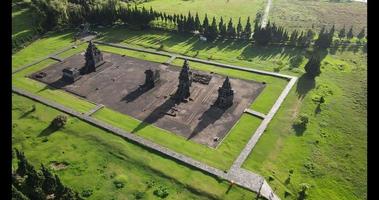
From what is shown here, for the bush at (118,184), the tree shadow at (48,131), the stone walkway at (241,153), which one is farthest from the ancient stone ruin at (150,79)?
the bush at (118,184)

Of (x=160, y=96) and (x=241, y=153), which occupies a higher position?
(x=160, y=96)

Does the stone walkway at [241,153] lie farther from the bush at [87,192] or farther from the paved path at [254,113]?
the bush at [87,192]

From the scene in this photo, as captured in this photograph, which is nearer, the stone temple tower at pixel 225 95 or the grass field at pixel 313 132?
the grass field at pixel 313 132

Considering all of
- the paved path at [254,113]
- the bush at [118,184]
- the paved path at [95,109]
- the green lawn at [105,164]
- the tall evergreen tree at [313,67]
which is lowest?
the bush at [118,184]

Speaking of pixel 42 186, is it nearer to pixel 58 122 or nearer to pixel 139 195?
pixel 139 195

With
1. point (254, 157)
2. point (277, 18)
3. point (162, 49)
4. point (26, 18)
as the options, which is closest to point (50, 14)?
point (26, 18)

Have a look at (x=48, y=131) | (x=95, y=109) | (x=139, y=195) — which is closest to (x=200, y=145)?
(x=139, y=195)

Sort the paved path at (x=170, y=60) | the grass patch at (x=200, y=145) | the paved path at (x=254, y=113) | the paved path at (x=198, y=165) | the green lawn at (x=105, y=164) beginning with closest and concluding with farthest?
the green lawn at (x=105, y=164)
the paved path at (x=198, y=165)
the grass patch at (x=200, y=145)
the paved path at (x=254, y=113)
the paved path at (x=170, y=60)
